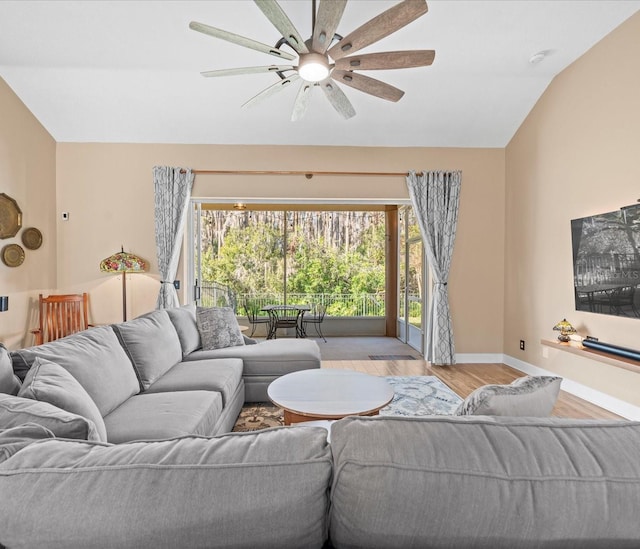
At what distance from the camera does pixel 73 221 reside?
4.73 m

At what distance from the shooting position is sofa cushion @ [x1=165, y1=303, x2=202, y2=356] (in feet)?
11.3

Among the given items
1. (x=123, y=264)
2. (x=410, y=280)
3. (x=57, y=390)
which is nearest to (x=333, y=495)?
(x=57, y=390)

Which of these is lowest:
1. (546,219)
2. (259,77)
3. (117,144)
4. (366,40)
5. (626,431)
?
(626,431)

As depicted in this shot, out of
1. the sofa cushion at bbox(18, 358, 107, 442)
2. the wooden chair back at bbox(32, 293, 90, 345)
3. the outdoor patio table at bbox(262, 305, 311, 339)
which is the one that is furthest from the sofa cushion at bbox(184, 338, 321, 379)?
the outdoor patio table at bbox(262, 305, 311, 339)

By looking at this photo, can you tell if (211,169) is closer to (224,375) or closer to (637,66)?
(224,375)

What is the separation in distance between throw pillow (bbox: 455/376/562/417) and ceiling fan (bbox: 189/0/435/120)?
1843 millimetres

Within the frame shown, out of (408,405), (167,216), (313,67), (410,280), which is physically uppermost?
(313,67)

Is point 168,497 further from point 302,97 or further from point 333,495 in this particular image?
point 302,97

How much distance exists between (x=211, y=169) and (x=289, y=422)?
3.58 meters

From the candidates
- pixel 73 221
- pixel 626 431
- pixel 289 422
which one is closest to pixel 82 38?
pixel 73 221

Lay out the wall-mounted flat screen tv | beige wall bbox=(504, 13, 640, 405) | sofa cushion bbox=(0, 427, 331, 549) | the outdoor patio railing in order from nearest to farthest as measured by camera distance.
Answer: sofa cushion bbox=(0, 427, 331, 549), the wall-mounted flat screen tv, beige wall bbox=(504, 13, 640, 405), the outdoor patio railing

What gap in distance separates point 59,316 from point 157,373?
2.48 meters

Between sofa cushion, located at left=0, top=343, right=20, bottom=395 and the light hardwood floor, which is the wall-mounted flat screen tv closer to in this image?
the light hardwood floor

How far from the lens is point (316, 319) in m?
→ 7.29
